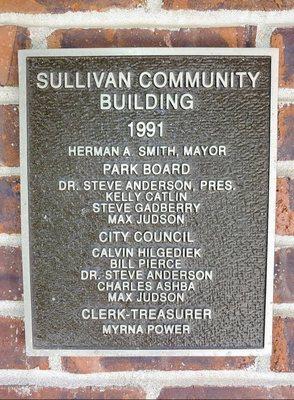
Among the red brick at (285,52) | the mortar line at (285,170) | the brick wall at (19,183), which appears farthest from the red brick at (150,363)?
the red brick at (285,52)

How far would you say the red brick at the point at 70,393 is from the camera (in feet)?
3.13

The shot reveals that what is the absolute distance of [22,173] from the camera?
2.82ft

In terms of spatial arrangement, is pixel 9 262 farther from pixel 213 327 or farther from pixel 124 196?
pixel 213 327

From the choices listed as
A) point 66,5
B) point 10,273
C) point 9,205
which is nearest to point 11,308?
point 10,273

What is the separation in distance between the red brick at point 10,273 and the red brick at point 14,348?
5 cm

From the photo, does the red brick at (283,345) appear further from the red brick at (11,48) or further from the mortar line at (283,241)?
the red brick at (11,48)

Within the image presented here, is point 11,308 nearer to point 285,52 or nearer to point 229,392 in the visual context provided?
point 229,392

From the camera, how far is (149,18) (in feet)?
2.77

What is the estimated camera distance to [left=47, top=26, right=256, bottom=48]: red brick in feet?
2.76

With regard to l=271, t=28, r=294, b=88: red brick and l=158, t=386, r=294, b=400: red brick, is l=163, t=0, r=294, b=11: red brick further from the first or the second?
l=158, t=386, r=294, b=400: red brick

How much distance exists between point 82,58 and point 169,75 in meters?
0.15

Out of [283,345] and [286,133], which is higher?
[286,133]

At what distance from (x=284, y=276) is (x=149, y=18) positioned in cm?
51

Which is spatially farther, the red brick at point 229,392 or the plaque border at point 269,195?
the red brick at point 229,392
